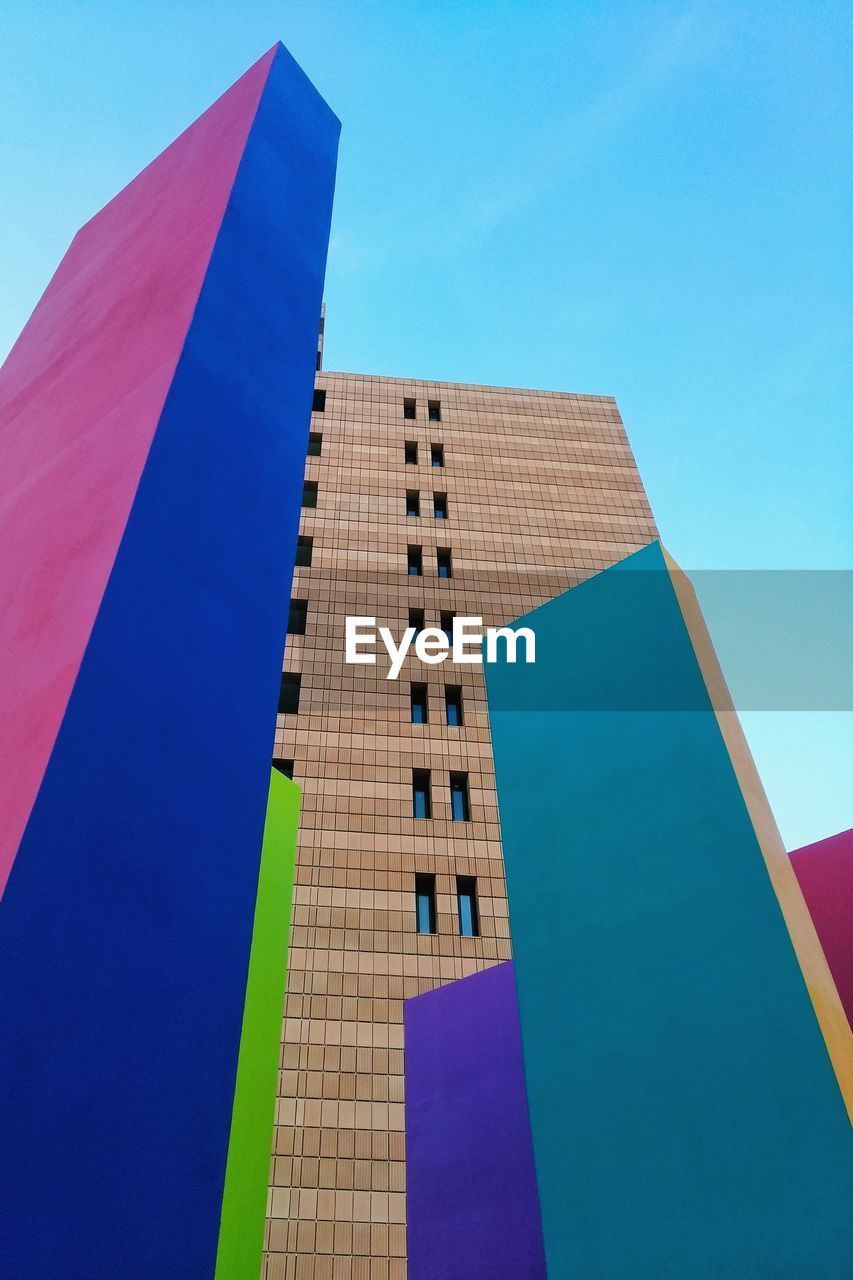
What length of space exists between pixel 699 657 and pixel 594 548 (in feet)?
55.1

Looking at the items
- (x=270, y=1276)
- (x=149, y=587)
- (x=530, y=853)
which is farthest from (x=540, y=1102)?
(x=270, y=1276)

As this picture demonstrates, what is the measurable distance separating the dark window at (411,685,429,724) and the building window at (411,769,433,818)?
1.25m

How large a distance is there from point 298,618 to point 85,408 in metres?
16.1

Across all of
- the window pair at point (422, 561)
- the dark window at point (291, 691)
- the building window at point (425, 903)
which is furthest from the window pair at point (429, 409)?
the building window at point (425, 903)

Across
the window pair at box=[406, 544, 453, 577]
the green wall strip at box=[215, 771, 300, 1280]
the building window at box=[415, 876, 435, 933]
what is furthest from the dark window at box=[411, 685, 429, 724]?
the green wall strip at box=[215, 771, 300, 1280]

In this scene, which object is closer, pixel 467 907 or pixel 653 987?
pixel 653 987

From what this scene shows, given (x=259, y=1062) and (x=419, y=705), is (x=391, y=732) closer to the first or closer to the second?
(x=419, y=705)

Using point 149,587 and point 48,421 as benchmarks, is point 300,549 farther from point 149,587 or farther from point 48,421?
point 149,587

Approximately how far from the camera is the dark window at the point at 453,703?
1927 cm

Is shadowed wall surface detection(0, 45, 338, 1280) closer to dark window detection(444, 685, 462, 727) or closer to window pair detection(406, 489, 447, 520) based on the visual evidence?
dark window detection(444, 685, 462, 727)

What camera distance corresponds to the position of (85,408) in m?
4.52

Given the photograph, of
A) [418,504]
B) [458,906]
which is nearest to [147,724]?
[458,906]

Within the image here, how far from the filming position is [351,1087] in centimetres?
1361

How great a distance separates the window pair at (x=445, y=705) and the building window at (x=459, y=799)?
127 centimetres
